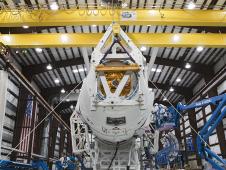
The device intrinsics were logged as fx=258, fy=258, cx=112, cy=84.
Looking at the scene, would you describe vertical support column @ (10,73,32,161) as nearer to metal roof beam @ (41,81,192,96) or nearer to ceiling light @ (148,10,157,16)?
metal roof beam @ (41,81,192,96)

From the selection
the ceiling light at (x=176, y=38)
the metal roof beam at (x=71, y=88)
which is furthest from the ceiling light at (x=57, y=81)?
the ceiling light at (x=176, y=38)

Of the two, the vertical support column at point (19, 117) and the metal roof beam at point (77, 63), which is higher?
the metal roof beam at point (77, 63)

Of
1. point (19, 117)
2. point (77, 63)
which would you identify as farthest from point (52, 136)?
point (19, 117)

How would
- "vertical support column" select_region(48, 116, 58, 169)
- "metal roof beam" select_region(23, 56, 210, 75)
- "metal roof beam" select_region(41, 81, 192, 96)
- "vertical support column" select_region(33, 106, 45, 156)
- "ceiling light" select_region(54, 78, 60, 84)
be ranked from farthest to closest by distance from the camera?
"metal roof beam" select_region(41, 81, 192, 96) → "ceiling light" select_region(54, 78, 60, 84) → "vertical support column" select_region(48, 116, 58, 169) → "metal roof beam" select_region(23, 56, 210, 75) → "vertical support column" select_region(33, 106, 45, 156)

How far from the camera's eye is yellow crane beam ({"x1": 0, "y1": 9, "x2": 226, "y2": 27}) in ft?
35.6

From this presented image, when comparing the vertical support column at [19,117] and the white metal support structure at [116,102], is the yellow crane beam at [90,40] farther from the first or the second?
the white metal support structure at [116,102]

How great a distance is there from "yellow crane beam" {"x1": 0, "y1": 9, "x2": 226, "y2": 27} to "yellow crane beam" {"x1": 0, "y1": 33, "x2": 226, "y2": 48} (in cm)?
104

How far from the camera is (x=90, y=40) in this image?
12.0 metres

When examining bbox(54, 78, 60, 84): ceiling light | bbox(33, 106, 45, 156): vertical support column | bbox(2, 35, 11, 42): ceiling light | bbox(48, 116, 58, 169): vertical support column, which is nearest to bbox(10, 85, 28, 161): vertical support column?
bbox(33, 106, 45, 156): vertical support column

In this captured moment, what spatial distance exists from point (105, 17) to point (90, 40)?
1.58 meters

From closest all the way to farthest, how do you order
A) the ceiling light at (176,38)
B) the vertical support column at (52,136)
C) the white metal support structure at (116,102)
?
the white metal support structure at (116,102) < the ceiling light at (176,38) < the vertical support column at (52,136)

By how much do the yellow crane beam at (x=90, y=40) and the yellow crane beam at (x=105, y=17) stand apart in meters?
1.04

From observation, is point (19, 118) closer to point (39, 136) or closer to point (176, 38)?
point (39, 136)

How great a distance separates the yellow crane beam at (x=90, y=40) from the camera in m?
11.9
